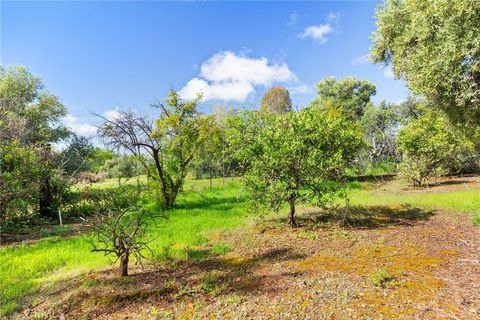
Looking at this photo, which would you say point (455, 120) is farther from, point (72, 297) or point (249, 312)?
point (72, 297)

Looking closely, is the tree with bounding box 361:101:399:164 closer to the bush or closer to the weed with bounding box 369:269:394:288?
the bush

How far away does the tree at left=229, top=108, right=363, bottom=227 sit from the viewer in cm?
952

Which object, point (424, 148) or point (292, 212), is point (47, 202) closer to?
point (292, 212)

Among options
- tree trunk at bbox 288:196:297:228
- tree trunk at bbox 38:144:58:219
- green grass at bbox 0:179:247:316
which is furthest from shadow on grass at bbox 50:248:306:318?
tree trunk at bbox 38:144:58:219

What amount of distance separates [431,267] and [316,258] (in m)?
2.33

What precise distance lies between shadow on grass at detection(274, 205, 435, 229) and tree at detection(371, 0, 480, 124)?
4709 mm

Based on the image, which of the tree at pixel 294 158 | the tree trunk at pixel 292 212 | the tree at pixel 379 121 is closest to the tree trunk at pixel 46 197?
the tree at pixel 294 158

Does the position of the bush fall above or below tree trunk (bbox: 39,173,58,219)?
above

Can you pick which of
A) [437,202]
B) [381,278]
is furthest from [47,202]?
[437,202]

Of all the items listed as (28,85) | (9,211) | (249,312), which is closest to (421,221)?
(249,312)

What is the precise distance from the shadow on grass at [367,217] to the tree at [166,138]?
7.25m

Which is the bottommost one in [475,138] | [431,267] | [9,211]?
[431,267]

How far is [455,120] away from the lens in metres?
14.1

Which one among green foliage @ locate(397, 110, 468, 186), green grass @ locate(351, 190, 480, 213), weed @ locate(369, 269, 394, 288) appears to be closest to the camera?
weed @ locate(369, 269, 394, 288)
